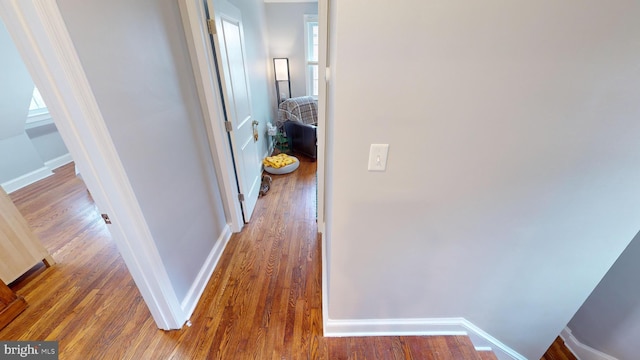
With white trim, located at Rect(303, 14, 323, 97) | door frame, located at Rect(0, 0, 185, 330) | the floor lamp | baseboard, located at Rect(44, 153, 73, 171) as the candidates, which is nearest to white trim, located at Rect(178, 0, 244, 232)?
door frame, located at Rect(0, 0, 185, 330)

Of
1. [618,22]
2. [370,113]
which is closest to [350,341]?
[370,113]

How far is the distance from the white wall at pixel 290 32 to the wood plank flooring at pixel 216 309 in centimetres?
370

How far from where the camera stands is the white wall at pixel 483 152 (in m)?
0.72

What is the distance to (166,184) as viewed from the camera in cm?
128

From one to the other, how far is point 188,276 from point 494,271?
1.76m

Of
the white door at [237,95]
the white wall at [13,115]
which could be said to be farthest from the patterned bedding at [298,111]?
the white wall at [13,115]

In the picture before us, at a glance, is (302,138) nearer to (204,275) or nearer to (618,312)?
(204,275)

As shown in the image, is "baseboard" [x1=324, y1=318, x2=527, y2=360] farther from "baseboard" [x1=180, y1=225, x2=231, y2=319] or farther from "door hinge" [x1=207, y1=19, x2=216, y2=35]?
"door hinge" [x1=207, y1=19, x2=216, y2=35]

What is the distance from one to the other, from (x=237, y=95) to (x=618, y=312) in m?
3.65

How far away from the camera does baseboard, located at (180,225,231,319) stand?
4.78 ft

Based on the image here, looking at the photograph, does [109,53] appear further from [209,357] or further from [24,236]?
[24,236]

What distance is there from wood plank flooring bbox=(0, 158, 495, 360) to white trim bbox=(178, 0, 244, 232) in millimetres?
517

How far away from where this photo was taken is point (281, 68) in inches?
173

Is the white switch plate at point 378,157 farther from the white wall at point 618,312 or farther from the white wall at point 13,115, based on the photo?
the white wall at point 13,115
